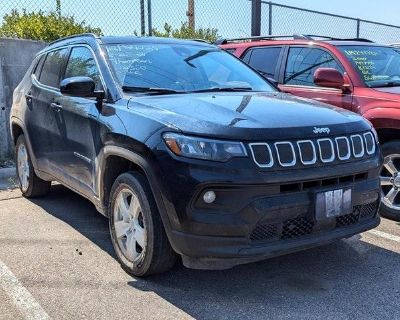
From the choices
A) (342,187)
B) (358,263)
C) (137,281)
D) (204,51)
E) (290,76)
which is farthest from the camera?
(290,76)

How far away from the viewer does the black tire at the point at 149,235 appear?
143 inches

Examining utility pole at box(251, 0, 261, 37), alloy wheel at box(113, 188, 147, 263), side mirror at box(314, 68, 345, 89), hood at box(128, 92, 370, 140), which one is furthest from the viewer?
utility pole at box(251, 0, 261, 37)

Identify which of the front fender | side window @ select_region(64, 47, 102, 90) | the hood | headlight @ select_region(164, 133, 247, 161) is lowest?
→ the front fender

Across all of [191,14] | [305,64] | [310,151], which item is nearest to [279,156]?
[310,151]

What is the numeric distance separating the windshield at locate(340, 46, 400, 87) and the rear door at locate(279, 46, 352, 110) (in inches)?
8.5

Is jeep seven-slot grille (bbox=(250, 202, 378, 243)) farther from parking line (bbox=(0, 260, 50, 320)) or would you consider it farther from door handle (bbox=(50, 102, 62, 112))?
door handle (bbox=(50, 102, 62, 112))

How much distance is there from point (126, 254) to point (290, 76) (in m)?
3.34

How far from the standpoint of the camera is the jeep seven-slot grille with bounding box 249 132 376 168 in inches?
133

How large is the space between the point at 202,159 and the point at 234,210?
1.20 feet

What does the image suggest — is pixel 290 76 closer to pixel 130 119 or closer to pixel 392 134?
pixel 392 134

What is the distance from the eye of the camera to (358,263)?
4262mm

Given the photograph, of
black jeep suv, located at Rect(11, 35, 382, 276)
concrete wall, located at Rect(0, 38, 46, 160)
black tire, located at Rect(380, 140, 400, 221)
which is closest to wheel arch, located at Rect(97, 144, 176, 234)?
black jeep suv, located at Rect(11, 35, 382, 276)

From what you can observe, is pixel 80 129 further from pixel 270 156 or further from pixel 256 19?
pixel 256 19

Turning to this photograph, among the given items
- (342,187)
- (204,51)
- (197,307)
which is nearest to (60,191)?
(204,51)
